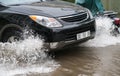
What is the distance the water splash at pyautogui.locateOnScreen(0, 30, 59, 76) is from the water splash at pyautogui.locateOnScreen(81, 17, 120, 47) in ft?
6.42

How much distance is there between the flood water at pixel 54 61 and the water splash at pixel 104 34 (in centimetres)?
59

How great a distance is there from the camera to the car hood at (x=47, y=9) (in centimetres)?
674

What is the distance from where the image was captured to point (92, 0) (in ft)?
31.0

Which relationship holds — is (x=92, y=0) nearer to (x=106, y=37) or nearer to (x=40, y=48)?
(x=106, y=37)

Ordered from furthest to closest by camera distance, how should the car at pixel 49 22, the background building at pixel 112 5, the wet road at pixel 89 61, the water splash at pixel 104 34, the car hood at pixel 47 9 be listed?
the background building at pixel 112 5, the water splash at pixel 104 34, the car hood at pixel 47 9, the car at pixel 49 22, the wet road at pixel 89 61

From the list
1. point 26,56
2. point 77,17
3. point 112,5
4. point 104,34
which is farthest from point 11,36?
point 112,5

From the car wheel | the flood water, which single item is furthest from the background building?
the car wheel

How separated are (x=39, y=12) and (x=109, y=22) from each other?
9.28ft

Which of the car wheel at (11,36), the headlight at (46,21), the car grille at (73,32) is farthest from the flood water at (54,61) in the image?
the car grille at (73,32)

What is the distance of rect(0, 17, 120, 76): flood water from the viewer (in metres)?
6.09

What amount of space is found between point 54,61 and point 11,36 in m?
1.09

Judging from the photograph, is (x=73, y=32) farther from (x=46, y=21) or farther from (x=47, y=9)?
(x=47, y=9)

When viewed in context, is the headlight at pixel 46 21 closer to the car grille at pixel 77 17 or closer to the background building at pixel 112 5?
the car grille at pixel 77 17

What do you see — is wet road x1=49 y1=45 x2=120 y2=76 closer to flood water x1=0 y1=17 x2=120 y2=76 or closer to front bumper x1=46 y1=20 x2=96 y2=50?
flood water x1=0 y1=17 x2=120 y2=76
